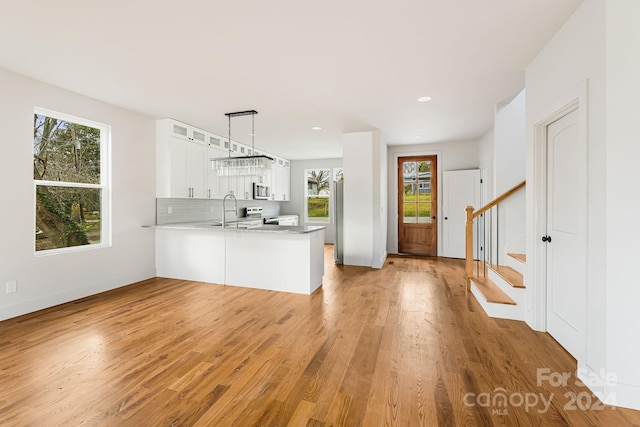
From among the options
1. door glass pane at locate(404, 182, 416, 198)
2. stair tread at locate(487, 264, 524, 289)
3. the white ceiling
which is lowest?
stair tread at locate(487, 264, 524, 289)

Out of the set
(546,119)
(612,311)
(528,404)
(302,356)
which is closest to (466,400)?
(528,404)

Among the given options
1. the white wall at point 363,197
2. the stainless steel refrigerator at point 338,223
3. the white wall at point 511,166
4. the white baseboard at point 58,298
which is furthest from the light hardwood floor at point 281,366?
the stainless steel refrigerator at point 338,223

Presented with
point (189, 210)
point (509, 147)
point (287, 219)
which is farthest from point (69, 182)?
point (509, 147)

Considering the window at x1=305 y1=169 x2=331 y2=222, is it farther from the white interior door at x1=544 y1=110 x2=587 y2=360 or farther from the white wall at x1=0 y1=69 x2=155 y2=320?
the white interior door at x1=544 y1=110 x2=587 y2=360

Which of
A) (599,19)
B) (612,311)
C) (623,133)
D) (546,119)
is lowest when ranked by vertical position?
(612,311)

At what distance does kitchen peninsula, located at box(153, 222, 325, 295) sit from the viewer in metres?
4.07

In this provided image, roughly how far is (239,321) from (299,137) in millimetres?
4236

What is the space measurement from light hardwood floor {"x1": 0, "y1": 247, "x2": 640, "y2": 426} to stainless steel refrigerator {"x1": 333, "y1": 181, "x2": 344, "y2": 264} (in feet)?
7.52

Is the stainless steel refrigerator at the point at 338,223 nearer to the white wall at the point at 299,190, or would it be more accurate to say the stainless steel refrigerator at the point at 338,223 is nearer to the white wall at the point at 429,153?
the white wall at the point at 429,153

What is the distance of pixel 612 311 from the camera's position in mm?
1778

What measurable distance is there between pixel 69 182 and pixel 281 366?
12.2 feet

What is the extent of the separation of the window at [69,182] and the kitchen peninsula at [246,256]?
38.8 inches

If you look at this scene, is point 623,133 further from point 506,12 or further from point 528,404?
point 528,404

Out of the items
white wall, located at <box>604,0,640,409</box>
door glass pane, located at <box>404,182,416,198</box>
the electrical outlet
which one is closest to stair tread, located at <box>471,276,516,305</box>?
white wall, located at <box>604,0,640,409</box>
